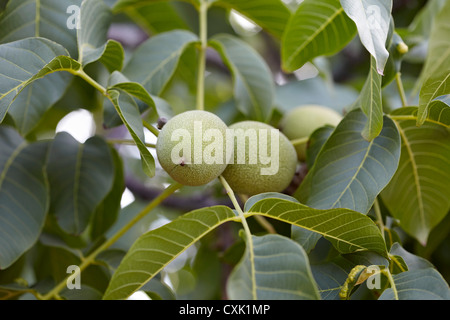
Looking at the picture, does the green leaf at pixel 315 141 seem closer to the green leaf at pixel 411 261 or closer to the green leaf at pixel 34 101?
the green leaf at pixel 411 261

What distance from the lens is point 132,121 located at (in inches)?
30.9

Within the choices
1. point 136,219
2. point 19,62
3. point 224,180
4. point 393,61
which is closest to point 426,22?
point 393,61

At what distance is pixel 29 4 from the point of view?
3.03 feet

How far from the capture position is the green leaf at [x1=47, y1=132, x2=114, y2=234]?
103cm

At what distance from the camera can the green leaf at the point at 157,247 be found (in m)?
0.67

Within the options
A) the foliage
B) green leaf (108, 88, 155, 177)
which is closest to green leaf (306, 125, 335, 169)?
the foliage

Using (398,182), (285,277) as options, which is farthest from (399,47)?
(285,277)

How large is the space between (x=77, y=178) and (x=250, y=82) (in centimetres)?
46

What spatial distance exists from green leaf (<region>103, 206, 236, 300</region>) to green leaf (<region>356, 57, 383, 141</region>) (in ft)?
0.91

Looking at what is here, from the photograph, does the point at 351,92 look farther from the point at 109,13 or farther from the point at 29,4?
the point at 29,4

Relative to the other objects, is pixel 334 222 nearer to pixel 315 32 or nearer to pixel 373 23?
pixel 373 23

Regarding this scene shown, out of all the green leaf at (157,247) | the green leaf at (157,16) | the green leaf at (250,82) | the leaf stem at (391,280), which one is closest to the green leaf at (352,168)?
the leaf stem at (391,280)

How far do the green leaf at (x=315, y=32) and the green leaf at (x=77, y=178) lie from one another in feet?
1.44

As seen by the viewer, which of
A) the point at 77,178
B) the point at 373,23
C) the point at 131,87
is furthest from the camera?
the point at 77,178
